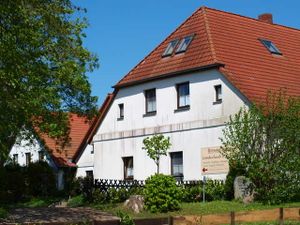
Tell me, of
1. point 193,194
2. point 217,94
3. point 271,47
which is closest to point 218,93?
point 217,94

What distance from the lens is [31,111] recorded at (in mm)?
18656

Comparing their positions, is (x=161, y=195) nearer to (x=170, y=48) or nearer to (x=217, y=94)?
(x=217, y=94)

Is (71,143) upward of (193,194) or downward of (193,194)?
upward

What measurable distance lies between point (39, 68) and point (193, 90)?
12553 mm

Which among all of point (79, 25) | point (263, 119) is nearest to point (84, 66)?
point (79, 25)

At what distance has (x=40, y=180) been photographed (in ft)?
126

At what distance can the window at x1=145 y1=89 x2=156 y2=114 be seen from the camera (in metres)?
33.4

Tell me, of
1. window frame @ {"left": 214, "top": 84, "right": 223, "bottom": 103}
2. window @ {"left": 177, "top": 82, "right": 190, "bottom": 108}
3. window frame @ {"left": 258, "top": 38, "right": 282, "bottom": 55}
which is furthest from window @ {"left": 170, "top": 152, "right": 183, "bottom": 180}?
window frame @ {"left": 258, "top": 38, "right": 282, "bottom": 55}

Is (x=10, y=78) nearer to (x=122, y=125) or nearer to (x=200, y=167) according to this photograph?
(x=200, y=167)

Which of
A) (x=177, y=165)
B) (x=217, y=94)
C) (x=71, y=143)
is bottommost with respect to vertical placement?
(x=177, y=165)

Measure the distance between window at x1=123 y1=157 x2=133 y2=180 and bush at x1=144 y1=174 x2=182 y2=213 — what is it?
33.6 ft

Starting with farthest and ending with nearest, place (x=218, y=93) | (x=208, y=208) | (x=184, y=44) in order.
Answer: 1. (x=184, y=44)
2. (x=218, y=93)
3. (x=208, y=208)

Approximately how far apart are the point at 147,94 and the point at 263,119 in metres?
10.6

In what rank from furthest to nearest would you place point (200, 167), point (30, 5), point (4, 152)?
1. point (200, 167)
2. point (30, 5)
3. point (4, 152)
